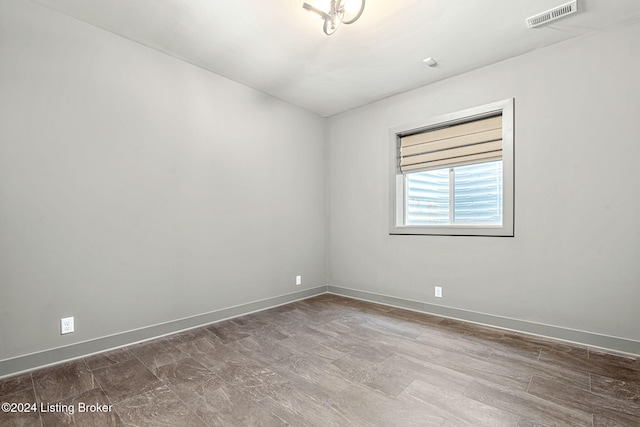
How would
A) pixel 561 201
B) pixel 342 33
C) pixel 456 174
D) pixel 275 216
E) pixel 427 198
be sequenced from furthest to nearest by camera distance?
1. pixel 275 216
2. pixel 427 198
3. pixel 456 174
4. pixel 561 201
5. pixel 342 33

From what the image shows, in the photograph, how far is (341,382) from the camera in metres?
2.02

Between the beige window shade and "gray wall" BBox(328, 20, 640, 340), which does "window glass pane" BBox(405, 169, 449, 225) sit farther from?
"gray wall" BBox(328, 20, 640, 340)

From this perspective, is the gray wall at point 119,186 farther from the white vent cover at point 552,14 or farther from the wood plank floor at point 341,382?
the white vent cover at point 552,14

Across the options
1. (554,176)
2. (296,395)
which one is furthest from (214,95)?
(554,176)

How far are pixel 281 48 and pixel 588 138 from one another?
9.44 ft

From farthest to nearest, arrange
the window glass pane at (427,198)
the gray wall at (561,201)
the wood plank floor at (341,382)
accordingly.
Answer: the window glass pane at (427,198), the gray wall at (561,201), the wood plank floor at (341,382)

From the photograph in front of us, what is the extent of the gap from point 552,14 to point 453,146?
138cm

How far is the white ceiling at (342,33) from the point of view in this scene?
2.29 meters

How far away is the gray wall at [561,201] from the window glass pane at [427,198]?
324mm

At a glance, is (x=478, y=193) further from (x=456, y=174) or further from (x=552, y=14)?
(x=552, y=14)

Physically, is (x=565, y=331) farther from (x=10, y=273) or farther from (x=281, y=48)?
(x=10, y=273)

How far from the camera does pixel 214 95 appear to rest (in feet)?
10.9

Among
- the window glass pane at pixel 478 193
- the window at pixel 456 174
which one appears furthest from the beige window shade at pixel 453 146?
the window glass pane at pixel 478 193

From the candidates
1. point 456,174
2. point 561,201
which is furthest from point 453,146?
point 561,201
